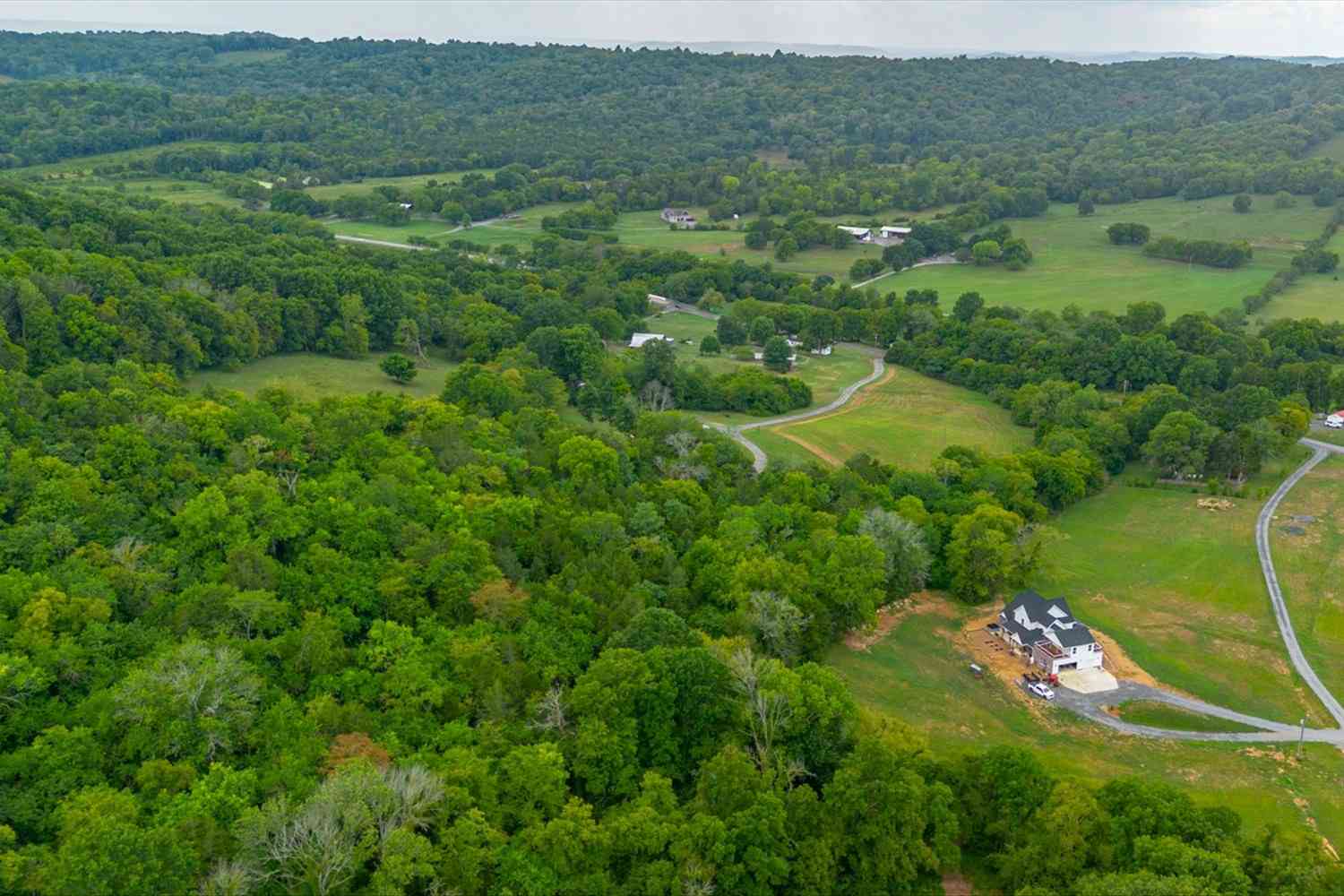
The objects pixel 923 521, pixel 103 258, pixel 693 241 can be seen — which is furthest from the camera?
pixel 693 241

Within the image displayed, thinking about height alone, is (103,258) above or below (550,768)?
above

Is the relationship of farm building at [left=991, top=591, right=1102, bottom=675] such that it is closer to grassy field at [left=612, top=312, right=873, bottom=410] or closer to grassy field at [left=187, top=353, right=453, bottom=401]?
grassy field at [left=612, top=312, right=873, bottom=410]

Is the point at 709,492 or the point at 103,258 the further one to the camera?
the point at 103,258

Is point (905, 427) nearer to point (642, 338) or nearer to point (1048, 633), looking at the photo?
point (642, 338)

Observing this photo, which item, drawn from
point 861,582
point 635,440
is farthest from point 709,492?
point 861,582

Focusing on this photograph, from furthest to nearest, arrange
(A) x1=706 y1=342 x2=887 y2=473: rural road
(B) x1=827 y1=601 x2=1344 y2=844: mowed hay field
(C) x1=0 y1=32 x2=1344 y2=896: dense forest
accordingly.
A: 1. (A) x1=706 y1=342 x2=887 y2=473: rural road
2. (B) x1=827 y1=601 x2=1344 y2=844: mowed hay field
3. (C) x1=0 y1=32 x2=1344 y2=896: dense forest

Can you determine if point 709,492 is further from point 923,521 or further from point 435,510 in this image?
point 435,510

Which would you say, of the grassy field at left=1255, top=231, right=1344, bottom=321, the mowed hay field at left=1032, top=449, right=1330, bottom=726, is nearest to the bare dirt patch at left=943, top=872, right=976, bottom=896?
the mowed hay field at left=1032, top=449, right=1330, bottom=726
